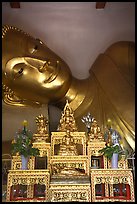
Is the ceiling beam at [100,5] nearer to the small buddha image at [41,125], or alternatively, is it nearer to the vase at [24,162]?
the small buddha image at [41,125]

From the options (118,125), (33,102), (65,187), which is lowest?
(65,187)

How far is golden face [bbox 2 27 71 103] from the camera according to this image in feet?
9.25

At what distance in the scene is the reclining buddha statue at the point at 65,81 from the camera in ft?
9.17

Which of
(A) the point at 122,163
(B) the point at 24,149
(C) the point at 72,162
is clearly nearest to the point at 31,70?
(B) the point at 24,149

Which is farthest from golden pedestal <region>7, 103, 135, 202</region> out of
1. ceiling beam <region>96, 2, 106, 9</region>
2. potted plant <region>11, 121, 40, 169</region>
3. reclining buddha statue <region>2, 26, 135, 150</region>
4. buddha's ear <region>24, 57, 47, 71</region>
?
ceiling beam <region>96, 2, 106, 9</region>

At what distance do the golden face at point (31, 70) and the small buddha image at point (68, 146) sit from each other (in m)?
0.61

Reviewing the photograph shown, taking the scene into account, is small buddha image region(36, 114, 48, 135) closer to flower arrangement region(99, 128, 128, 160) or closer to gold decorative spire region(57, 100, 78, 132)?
gold decorative spire region(57, 100, 78, 132)

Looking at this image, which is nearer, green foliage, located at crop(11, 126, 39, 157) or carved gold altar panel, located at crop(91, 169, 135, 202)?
carved gold altar panel, located at crop(91, 169, 135, 202)

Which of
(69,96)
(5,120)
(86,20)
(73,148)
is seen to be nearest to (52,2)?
(86,20)

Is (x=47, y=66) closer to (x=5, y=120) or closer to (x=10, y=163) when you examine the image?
(x=5, y=120)

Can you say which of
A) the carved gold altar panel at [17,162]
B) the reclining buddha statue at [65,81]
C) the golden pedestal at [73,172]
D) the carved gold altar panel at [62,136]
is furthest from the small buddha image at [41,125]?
the reclining buddha statue at [65,81]

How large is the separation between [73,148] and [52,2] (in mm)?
1742

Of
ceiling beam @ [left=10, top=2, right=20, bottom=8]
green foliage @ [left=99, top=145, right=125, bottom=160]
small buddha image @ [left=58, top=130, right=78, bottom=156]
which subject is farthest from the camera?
ceiling beam @ [left=10, top=2, right=20, bottom=8]

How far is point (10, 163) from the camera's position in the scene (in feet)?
8.59
